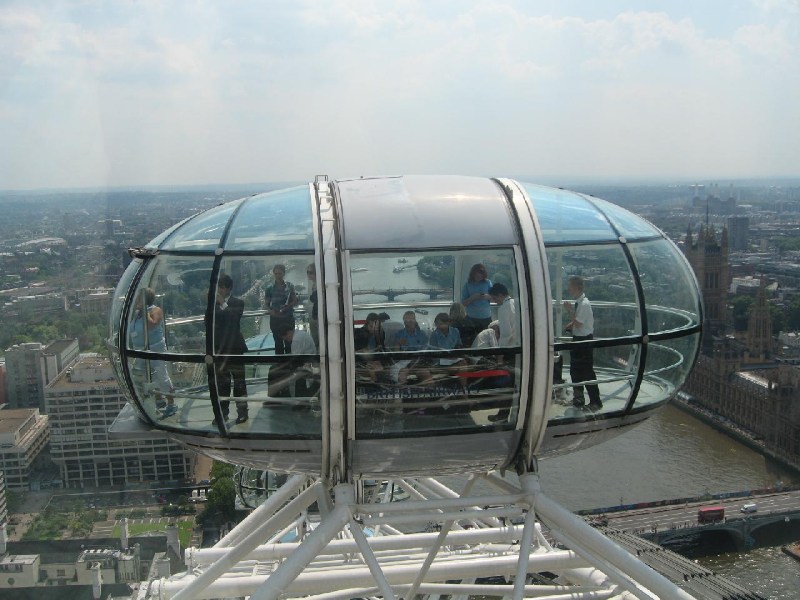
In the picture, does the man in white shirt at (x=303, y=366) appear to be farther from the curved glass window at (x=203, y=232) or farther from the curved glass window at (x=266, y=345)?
the curved glass window at (x=203, y=232)

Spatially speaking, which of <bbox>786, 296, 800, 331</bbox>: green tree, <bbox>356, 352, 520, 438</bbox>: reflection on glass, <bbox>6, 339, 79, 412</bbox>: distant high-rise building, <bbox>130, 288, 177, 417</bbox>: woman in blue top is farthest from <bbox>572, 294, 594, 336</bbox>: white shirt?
<bbox>786, 296, 800, 331</bbox>: green tree

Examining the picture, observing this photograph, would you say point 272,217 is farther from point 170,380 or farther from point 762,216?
point 762,216

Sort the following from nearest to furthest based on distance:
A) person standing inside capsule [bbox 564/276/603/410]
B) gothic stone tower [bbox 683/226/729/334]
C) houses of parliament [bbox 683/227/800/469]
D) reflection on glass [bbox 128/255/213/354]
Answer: reflection on glass [bbox 128/255/213/354] → person standing inside capsule [bbox 564/276/603/410] → houses of parliament [bbox 683/227/800/469] → gothic stone tower [bbox 683/226/729/334]

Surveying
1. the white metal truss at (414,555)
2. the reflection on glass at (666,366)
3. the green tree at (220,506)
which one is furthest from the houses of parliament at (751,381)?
the reflection on glass at (666,366)

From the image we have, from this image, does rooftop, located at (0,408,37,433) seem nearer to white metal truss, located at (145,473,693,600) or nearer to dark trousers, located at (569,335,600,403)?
white metal truss, located at (145,473,693,600)

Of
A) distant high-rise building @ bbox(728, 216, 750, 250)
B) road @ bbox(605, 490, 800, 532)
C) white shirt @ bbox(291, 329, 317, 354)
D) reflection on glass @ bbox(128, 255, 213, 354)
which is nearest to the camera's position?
white shirt @ bbox(291, 329, 317, 354)

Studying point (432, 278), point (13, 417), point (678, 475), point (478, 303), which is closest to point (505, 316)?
point (478, 303)
